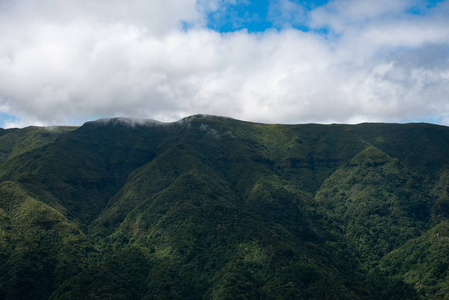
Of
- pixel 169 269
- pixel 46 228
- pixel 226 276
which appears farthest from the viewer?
pixel 46 228

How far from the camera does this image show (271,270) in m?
166

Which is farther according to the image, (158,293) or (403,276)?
(403,276)

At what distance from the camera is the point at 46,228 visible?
194 m

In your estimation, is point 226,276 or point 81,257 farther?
point 81,257

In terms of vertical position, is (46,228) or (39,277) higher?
(46,228)

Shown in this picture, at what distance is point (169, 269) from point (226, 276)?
3247cm

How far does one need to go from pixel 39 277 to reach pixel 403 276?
19506 centimetres

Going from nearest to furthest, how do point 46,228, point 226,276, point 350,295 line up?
point 350,295 → point 226,276 → point 46,228

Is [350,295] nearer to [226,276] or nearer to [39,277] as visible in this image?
[226,276]

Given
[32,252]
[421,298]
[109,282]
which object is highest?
[32,252]

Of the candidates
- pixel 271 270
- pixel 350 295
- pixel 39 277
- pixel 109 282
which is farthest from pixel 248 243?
pixel 39 277

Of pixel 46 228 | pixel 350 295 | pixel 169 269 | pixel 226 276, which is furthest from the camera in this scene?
pixel 46 228

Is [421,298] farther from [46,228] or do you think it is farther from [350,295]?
[46,228]

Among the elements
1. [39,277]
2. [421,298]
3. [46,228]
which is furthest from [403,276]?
[46,228]
